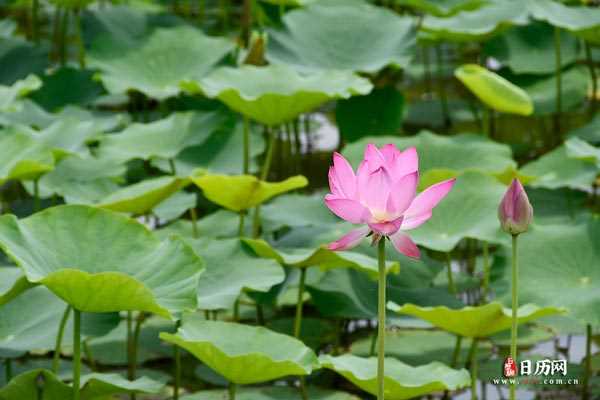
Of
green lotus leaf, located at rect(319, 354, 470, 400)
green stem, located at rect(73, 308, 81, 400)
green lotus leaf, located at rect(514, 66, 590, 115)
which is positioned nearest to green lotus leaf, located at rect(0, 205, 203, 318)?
green stem, located at rect(73, 308, 81, 400)

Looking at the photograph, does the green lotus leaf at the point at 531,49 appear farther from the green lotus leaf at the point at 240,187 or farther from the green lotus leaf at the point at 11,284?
the green lotus leaf at the point at 11,284

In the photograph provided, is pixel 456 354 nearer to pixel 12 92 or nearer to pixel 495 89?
pixel 495 89

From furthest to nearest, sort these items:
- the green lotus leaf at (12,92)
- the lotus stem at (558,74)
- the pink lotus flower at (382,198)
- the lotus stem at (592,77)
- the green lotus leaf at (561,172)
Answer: the lotus stem at (592,77) < the lotus stem at (558,74) < the green lotus leaf at (12,92) < the green lotus leaf at (561,172) < the pink lotus flower at (382,198)

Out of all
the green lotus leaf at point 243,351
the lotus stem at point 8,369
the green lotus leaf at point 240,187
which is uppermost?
the green lotus leaf at point 240,187

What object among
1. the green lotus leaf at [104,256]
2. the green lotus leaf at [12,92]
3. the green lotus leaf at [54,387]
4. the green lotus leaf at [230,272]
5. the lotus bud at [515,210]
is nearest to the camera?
the lotus bud at [515,210]

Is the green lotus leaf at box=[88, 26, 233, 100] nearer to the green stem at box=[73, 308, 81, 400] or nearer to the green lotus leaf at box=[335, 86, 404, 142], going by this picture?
the green lotus leaf at box=[335, 86, 404, 142]

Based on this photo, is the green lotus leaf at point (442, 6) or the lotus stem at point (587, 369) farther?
the green lotus leaf at point (442, 6)

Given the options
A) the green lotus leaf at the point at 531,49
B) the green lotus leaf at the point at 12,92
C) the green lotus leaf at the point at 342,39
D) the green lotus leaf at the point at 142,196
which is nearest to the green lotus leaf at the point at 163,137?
the green lotus leaf at the point at 12,92

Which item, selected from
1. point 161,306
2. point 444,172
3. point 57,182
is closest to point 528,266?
point 444,172

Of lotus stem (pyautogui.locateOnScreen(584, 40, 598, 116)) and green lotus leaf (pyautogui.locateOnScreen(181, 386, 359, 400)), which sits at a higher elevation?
lotus stem (pyautogui.locateOnScreen(584, 40, 598, 116))

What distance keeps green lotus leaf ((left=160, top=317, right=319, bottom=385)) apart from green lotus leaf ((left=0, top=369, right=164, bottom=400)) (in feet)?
0.35

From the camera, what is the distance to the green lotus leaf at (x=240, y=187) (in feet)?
7.32

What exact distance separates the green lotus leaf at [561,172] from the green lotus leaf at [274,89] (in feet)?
1.54

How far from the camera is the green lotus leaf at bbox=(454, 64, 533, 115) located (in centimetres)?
277
